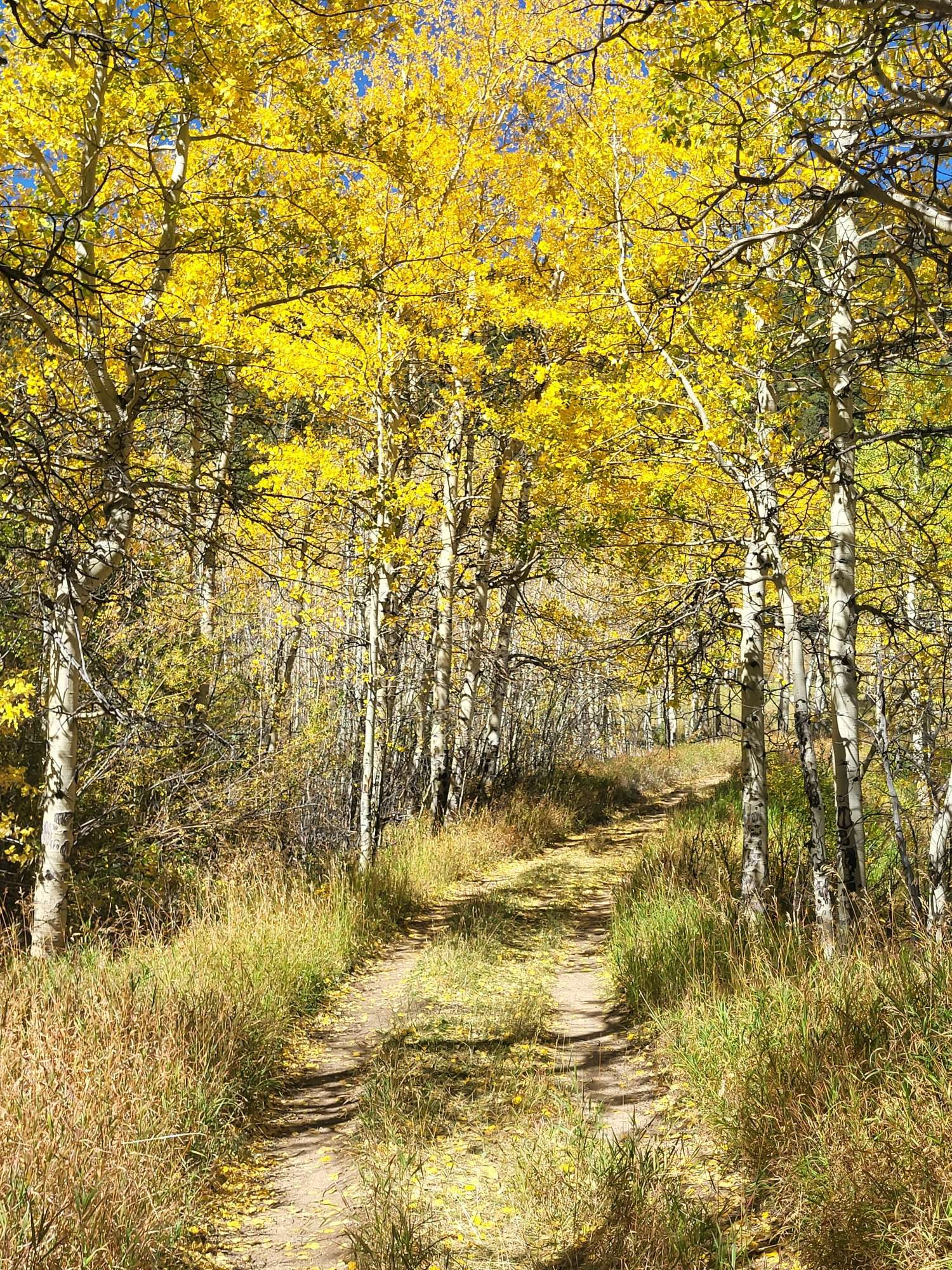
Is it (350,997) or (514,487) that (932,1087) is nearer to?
(350,997)

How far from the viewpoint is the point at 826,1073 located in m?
3.59

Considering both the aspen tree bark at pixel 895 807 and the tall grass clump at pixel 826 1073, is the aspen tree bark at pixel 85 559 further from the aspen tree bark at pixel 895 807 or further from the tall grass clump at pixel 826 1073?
the aspen tree bark at pixel 895 807

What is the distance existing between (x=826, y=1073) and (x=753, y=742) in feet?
13.4

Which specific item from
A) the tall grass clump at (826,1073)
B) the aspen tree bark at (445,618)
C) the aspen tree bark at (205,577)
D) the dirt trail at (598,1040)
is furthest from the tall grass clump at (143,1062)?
the aspen tree bark at (445,618)

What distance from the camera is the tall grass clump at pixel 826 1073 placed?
2791 millimetres

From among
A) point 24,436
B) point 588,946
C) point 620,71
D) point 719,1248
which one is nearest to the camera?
point 719,1248

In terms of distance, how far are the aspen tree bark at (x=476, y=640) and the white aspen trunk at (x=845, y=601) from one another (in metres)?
7.09

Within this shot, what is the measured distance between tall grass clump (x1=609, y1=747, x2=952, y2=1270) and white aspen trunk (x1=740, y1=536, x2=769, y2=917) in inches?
42.2

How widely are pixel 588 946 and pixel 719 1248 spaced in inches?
203

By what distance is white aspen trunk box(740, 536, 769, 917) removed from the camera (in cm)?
696

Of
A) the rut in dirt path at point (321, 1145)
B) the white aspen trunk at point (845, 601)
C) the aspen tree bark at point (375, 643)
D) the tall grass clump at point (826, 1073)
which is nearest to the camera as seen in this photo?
the tall grass clump at point (826, 1073)

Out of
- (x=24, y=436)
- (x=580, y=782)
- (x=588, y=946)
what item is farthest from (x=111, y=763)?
(x=580, y=782)

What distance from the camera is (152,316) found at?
566 centimetres

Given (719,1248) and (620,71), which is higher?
(620,71)
